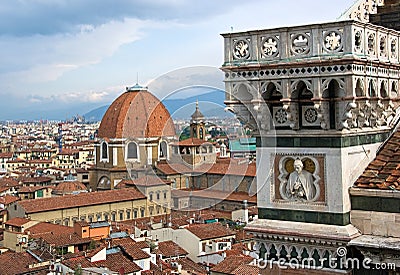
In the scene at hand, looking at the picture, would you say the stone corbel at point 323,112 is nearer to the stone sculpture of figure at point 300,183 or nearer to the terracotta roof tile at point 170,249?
the stone sculpture of figure at point 300,183

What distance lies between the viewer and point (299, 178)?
11.5 feet

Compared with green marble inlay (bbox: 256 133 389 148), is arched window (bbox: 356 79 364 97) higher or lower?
higher

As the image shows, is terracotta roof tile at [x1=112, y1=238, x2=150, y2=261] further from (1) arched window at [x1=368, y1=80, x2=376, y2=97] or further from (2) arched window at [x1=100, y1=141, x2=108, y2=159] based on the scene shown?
(2) arched window at [x1=100, y1=141, x2=108, y2=159]

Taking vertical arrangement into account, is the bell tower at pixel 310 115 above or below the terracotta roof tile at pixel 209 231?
above

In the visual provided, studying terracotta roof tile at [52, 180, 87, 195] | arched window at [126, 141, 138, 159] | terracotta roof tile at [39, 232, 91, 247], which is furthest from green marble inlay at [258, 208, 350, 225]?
arched window at [126, 141, 138, 159]

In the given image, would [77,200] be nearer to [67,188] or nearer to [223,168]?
[67,188]

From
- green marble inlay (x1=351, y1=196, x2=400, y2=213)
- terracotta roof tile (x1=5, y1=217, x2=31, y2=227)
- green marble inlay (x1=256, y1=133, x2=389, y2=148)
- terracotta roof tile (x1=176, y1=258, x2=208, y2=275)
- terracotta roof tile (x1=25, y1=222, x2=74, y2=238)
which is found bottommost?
→ terracotta roof tile (x1=176, y1=258, x2=208, y2=275)

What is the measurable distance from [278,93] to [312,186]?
23.3 inches

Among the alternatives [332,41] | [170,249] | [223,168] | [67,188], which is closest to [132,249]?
[170,249]

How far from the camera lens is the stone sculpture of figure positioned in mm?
3465

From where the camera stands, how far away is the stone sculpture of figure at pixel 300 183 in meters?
3.46

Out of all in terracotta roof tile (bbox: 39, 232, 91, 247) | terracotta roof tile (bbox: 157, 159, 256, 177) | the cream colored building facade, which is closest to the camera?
terracotta roof tile (bbox: 157, 159, 256, 177)

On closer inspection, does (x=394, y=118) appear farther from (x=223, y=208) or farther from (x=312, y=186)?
(x=223, y=208)

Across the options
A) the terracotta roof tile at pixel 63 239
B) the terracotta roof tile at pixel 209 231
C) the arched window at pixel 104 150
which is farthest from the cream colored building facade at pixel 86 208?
the terracotta roof tile at pixel 209 231
